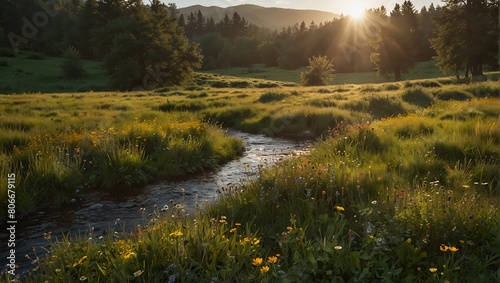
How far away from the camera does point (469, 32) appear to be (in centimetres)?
4162

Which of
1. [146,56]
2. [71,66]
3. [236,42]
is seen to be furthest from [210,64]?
[146,56]

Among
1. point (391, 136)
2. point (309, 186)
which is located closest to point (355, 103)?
point (391, 136)

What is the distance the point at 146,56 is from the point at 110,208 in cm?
4338

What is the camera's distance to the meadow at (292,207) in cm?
338

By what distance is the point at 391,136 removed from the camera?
376 inches

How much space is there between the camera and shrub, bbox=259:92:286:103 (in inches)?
958

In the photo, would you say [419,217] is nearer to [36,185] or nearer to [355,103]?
[36,185]

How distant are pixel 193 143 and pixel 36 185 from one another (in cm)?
453

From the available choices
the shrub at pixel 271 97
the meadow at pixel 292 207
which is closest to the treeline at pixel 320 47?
the shrub at pixel 271 97

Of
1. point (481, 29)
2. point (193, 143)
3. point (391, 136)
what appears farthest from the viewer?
point (481, 29)

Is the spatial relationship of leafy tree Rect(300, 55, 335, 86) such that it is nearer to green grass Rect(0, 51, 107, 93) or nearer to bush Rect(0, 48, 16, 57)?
green grass Rect(0, 51, 107, 93)

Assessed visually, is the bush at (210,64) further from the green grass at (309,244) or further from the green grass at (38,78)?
the green grass at (309,244)

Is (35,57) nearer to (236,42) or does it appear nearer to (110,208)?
(236,42)

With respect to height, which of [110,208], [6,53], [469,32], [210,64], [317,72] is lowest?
[110,208]
